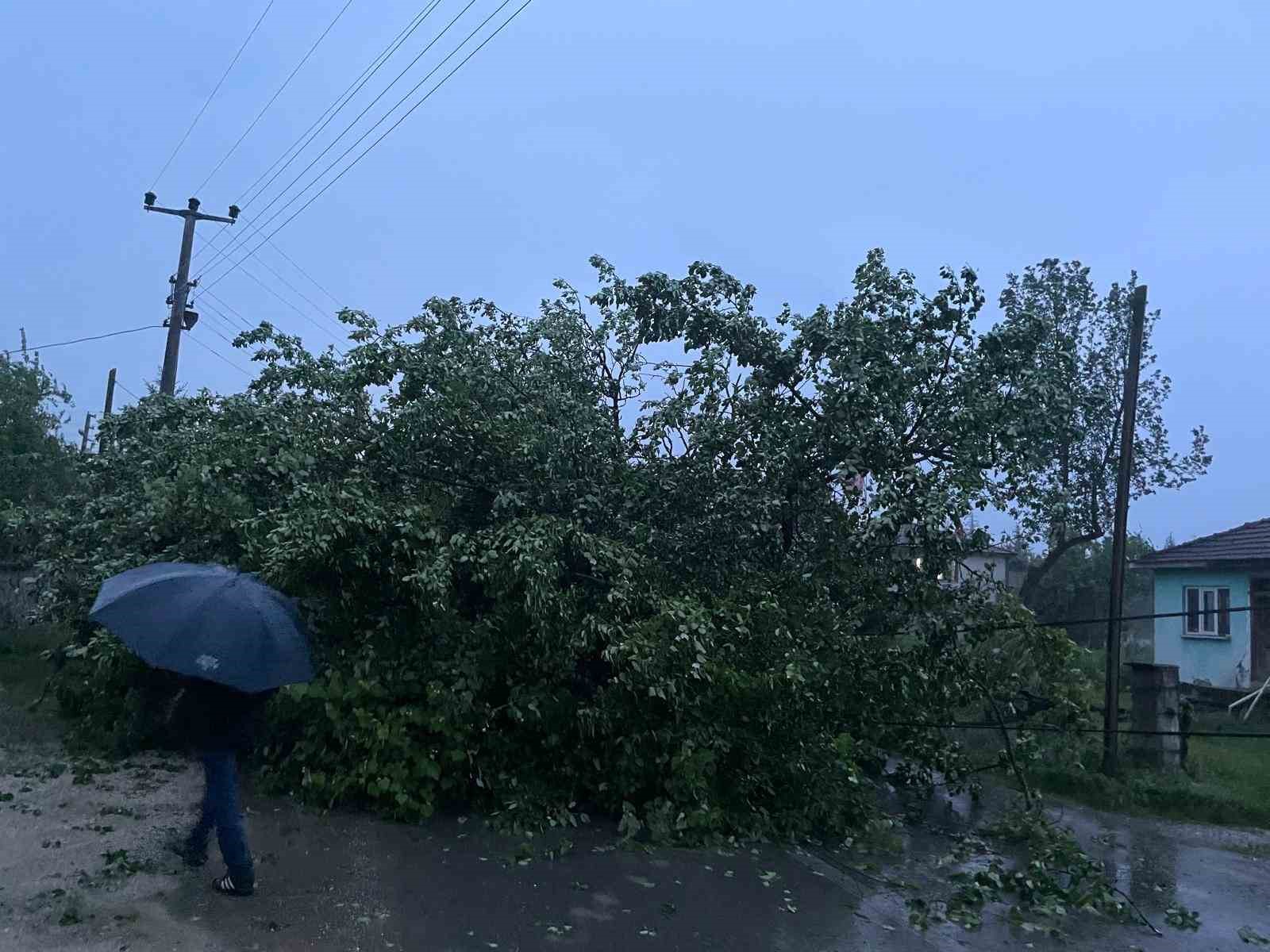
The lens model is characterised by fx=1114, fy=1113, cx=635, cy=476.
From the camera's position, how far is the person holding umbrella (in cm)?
516

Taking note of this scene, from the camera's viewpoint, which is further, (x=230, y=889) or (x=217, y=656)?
(x=230, y=889)

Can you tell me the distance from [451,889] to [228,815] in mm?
1259

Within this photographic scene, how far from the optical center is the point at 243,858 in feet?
17.6

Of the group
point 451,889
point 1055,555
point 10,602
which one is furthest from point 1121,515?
point 10,602

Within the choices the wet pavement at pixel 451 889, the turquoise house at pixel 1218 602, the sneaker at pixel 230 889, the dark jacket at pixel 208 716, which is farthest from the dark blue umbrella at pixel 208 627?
the turquoise house at pixel 1218 602

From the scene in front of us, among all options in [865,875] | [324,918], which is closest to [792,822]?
[865,875]

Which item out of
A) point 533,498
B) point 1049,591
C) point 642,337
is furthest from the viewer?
point 1049,591

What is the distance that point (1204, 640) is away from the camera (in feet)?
66.2

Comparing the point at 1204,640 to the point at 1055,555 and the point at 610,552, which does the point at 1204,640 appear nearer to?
the point at 1055,555

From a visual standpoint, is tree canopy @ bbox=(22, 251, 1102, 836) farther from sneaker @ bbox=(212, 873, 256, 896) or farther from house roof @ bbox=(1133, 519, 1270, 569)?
house roof @ bbox=(1133, 519, 1270, 569)

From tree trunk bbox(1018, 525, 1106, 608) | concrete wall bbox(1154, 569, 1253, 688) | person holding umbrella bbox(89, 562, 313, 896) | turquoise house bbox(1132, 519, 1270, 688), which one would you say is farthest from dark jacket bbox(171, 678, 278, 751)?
concrete wall bbox(1154, 569, 1253, 688)

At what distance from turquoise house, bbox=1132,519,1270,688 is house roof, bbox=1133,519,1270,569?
0.02 metres

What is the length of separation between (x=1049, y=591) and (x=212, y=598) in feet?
87.8

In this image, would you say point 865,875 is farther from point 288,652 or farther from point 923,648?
point 288,652
